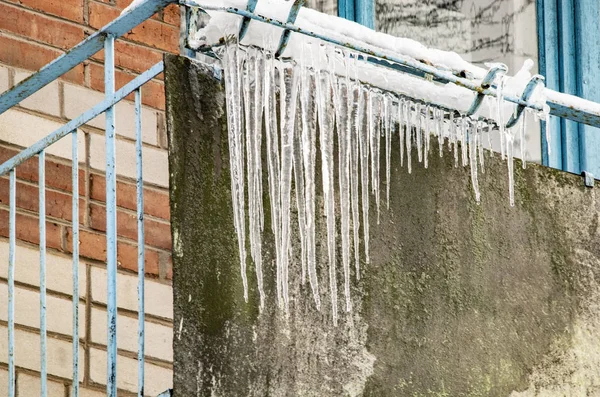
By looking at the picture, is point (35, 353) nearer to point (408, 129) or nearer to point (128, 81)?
point (128, 81)

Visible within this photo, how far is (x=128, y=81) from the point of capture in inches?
234

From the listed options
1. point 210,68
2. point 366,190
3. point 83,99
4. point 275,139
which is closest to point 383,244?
point 366,190

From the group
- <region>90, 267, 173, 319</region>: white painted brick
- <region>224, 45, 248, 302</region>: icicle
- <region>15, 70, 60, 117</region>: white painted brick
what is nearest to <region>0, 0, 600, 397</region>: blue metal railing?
<region>224, 45, 248, 302</region>: icicle

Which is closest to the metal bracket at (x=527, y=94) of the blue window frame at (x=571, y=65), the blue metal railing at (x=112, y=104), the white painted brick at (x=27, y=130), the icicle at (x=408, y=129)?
the blue metal railing at (x=112, y=104)

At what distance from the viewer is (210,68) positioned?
439 cm

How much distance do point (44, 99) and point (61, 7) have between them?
46 centimetres

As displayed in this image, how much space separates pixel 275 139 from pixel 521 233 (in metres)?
1.18

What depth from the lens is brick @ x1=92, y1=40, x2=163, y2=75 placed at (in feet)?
19.4

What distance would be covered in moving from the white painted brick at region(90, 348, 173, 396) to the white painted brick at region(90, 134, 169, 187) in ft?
2.62

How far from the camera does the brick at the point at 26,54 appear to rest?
18.5 ft

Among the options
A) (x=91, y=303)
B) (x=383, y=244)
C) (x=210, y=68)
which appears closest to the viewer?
(x=210, y=68)

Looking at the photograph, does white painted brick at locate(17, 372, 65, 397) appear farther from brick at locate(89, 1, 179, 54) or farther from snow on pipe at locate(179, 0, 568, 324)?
brick at locate(89, 1, 179, 54)

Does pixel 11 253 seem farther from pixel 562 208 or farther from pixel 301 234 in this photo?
pixel 562 208

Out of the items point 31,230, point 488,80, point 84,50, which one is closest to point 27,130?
point 31,230
